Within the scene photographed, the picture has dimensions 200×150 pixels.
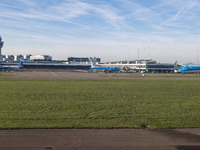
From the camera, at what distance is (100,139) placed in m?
10.4

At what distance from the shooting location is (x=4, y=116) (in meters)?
14.5

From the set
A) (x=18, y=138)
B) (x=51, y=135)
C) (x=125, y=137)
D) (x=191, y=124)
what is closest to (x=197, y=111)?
(x=191, y=124)

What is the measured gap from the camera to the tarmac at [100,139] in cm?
948

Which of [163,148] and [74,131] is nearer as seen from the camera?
[163,148]

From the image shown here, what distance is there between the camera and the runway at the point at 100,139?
373 inches

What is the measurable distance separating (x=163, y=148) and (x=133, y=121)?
4395mm

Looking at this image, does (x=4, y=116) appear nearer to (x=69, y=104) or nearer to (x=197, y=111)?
(x=69, y=104)

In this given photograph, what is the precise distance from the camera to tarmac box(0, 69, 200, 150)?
9477mm

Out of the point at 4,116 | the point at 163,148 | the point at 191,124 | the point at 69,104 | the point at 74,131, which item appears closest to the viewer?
the point at 163,148

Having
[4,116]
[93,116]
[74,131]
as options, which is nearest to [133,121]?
[93,116]

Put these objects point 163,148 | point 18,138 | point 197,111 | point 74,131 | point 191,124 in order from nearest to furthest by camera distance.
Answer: point 163,148, point 18,138, point 74,131, point 191,124, point 197,111

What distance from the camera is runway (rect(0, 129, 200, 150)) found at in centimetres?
947

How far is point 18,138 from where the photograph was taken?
10.3 metres

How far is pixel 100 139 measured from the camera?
34.2ft
